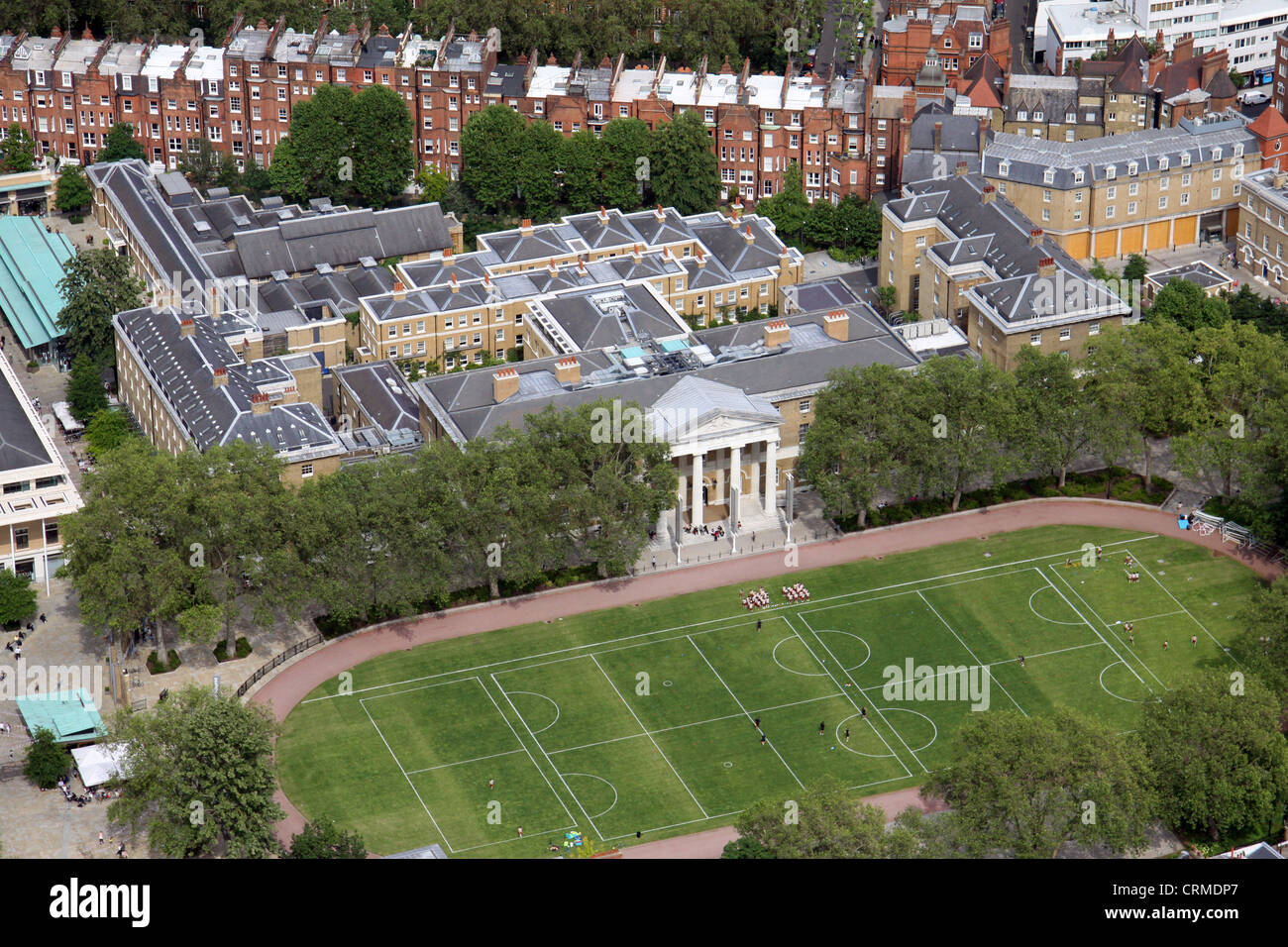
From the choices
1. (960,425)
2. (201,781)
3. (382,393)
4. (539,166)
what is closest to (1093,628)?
(960,425)

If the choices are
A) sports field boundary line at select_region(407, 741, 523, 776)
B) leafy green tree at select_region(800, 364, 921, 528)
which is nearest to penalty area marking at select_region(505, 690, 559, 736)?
sports field boundary line at select_region(407, 741, 523, 776)

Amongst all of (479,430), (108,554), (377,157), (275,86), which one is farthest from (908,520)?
(275,86)

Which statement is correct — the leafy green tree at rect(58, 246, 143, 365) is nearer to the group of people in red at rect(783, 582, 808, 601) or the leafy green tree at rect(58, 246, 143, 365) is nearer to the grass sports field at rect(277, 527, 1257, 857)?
the grass sports field at rect(277, 527, 1257, 857)

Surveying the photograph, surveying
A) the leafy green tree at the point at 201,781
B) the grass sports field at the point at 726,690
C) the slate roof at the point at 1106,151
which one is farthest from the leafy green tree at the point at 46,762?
the slate roof at the point at 1106,151

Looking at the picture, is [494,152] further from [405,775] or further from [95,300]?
[405,775]

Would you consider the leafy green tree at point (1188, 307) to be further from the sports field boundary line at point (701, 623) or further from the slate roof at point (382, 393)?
the slate roof at point (382, 393)
